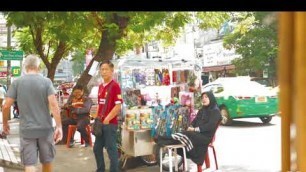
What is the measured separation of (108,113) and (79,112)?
764mm

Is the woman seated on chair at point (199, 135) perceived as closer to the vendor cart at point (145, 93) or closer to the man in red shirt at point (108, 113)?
the vendor cart at point (145, 93)

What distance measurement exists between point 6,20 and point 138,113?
192cm

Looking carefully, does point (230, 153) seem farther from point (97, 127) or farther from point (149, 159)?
point (97, 127)

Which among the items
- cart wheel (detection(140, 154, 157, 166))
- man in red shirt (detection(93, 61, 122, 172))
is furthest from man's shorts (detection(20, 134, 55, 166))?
cart wheel (detection(140, 154, 157, 166))

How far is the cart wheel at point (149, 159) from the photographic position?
3195 millimetres

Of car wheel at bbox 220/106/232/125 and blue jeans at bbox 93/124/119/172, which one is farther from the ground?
car wheel at bbox 220/106/232/125

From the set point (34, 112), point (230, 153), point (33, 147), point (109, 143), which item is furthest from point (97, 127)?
point (230, 153)

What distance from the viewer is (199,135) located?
291 cm

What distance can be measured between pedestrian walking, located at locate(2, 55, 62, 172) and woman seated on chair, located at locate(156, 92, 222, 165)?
3.07 ft

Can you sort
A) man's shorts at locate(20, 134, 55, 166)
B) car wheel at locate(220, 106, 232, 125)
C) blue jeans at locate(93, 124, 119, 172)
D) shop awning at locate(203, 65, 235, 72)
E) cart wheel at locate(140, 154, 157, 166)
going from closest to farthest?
1. shop awning at locate(203, 65, 235, 72)
2. man's shorts at locate(20, 134, 55, 166)
3. blue jeans at locate(93, 124, 119, 172)
4. car wheel at locate(220, 106, 232, 125)
5. cart wheel at locate(140, 154, 157, 166)

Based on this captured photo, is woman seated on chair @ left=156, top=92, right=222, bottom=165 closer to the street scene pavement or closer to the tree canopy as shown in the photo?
the street scene pavement

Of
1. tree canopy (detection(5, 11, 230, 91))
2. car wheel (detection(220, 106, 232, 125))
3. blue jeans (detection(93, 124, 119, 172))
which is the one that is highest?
tree canopy (detection(5, 11, 230, 91))

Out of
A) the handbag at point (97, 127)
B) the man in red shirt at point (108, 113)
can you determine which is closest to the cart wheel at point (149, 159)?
the man in red shirt at point (108, 113)

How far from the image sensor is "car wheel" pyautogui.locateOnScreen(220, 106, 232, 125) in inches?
114
